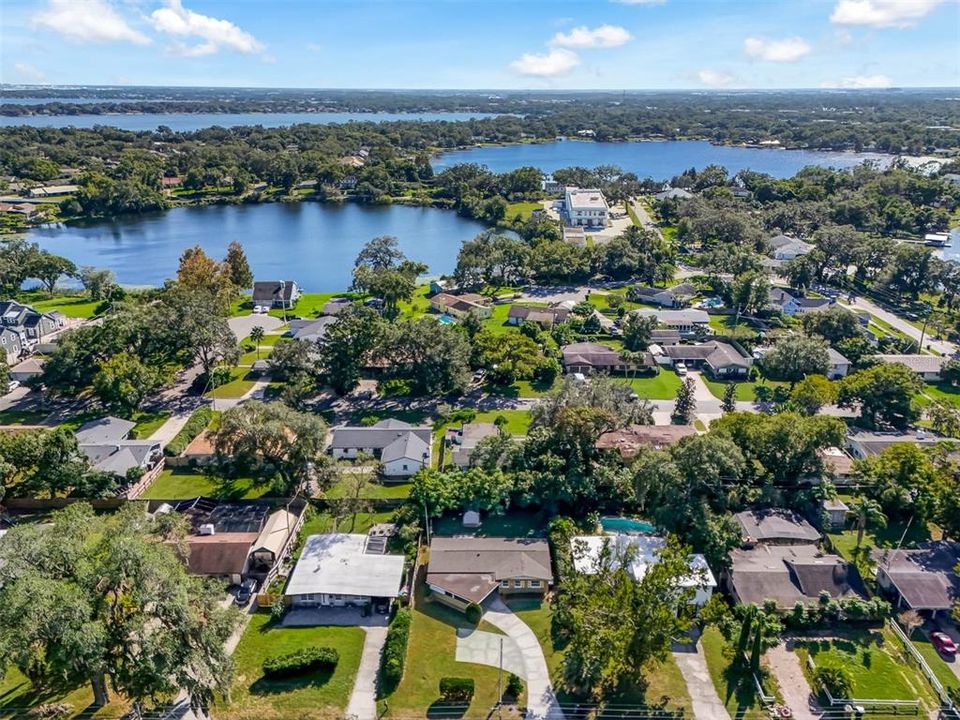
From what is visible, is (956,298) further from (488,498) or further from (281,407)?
(281,407)

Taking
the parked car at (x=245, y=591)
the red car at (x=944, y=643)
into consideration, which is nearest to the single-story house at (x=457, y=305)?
the parked car at (x=245, y=591)

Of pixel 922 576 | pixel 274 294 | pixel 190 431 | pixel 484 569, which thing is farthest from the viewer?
pixel 274 294

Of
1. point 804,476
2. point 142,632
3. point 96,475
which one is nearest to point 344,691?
point 142,632

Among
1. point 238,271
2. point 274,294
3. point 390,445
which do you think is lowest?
point 390,445

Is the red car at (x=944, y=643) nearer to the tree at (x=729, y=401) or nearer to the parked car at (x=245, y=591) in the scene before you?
the tree at (x=729, y=401)

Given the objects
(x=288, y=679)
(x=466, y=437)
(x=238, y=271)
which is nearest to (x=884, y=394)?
(x=466, y=437)

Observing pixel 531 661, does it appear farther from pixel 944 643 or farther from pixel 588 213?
pixel 588 213
